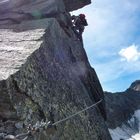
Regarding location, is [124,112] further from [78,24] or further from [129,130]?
[78,24]

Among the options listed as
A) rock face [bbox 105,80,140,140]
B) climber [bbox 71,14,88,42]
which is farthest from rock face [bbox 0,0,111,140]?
rock face [bbox 105,80,140,140]

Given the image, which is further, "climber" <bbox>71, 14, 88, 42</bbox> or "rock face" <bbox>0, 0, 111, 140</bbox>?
"climber" <bbox>71, 14, 88, 42</bbox>

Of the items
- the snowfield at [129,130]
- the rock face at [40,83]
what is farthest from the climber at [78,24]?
the snowfield at [129,130]

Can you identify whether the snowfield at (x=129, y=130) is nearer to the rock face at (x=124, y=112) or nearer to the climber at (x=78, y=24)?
the rock face at (x=124, y=112)

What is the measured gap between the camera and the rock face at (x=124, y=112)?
5077cm

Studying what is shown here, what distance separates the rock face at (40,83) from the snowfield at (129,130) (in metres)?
34.1

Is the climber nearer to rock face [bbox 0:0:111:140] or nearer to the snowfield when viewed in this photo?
rock face [bbox 0:0:111:140]

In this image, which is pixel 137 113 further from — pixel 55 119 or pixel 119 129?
pixel 55 119

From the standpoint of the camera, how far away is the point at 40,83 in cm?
945

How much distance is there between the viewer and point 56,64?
1186 centimetres

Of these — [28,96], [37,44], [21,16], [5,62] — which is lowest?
[28,96]

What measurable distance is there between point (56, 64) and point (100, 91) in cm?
841

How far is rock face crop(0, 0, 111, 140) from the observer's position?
772 cm

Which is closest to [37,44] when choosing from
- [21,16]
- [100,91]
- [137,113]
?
[21,16]
